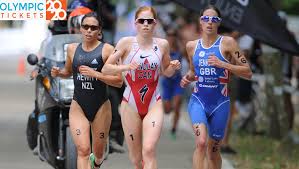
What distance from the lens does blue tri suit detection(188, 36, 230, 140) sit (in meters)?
11.3

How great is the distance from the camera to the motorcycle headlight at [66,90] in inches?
479

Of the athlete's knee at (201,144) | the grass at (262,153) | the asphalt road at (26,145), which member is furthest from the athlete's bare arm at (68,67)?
the grass at (262,153)

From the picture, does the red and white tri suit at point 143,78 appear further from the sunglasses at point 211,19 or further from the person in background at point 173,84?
the person in background at point 173,84

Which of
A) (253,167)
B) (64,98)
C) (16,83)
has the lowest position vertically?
(16,83)

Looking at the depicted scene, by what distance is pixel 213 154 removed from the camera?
1145cm

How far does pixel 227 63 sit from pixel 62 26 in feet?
11.3

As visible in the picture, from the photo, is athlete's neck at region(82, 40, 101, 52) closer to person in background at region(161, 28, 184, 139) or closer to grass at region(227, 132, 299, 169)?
grass at region(227, 132, 299, 169)

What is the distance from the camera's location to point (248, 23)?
546 inches

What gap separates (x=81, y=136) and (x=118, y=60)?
2.83 feet

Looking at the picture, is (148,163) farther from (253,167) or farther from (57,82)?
(253,167)

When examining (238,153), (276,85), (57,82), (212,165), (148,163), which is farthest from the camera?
(276,85)

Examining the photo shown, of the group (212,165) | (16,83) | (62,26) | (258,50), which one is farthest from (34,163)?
(16,83)

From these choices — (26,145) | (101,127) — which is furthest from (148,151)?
(26,145)

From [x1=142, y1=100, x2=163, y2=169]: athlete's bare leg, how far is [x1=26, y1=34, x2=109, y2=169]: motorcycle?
3.97 feet
